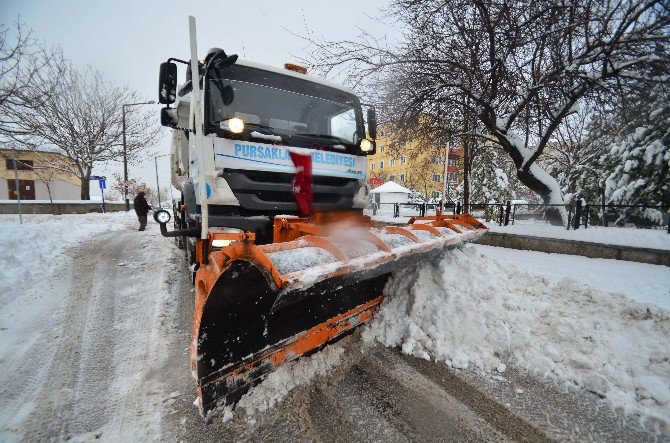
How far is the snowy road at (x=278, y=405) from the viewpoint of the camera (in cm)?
189

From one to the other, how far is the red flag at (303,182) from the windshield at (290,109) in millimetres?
187

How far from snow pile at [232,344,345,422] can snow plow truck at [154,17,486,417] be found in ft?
0.25

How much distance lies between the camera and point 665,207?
696 cm

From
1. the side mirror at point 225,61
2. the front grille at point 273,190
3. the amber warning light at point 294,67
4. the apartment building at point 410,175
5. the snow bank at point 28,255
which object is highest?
the apartment building at point 410,175

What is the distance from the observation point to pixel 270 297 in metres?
1.95

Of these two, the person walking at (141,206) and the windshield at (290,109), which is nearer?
the windshield at (290,109)

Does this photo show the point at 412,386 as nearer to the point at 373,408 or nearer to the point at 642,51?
the point at 373,408

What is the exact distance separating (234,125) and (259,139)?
0.89 feet

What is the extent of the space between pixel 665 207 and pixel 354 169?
8108 millimetres

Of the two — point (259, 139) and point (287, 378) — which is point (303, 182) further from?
point (287, 378)

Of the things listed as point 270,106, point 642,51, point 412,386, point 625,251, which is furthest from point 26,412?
point 642,51

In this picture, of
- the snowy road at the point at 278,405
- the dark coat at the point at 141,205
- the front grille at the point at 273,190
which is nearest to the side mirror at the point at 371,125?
the front grille at the point at 273,190

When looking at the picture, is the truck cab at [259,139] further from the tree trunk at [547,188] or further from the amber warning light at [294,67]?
the tree trunk at [547,188]

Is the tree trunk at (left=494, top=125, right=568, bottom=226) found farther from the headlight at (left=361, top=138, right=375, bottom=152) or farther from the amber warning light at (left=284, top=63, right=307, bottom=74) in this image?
the amber warning light at (left=284, top=63, right=307, bottom=74)
